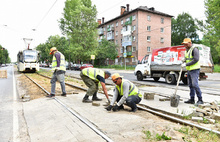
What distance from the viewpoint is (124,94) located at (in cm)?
470

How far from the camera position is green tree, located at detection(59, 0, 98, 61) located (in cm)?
3803

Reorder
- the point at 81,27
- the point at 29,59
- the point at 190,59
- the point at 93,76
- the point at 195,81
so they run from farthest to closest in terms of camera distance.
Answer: the point at 81,27 < the point at 29,59 < the point at 93,76 < the point at 190,59 < the point at 195,81

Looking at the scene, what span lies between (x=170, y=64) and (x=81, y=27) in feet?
101

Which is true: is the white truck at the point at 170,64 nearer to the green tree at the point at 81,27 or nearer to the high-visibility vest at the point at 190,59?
the high-visibility vest at the point at 190,59

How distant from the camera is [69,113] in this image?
4.89 metres

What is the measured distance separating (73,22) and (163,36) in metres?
21.7

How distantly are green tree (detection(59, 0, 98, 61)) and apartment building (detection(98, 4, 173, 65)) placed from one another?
11.2 ft

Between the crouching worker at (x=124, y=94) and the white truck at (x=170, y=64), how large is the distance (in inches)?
272

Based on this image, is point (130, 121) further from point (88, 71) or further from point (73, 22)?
point (73, 22)

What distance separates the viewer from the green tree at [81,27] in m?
38.0

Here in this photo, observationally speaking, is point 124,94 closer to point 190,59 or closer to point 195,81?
point 195,81

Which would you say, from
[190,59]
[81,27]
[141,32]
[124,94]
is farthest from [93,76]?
[141,32]

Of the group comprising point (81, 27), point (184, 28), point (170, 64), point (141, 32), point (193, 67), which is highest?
point (184, 28)

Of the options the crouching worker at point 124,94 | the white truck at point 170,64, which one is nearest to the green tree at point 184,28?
the white truck at point 170,64
